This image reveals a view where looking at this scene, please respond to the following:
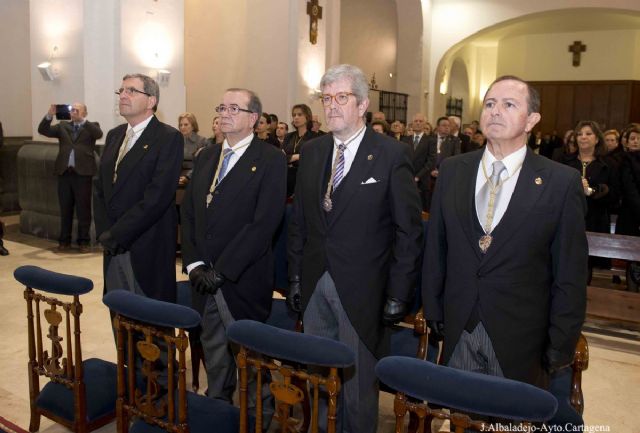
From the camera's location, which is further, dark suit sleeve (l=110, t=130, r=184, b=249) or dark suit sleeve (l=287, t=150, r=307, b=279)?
dark suit sleeve (l=110, t=130, r=184, b=249)

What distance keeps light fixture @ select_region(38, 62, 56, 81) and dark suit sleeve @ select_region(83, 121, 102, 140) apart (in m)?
0.88

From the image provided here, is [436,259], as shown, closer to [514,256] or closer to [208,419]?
[514,256]

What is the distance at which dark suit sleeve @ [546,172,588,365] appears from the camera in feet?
6.33

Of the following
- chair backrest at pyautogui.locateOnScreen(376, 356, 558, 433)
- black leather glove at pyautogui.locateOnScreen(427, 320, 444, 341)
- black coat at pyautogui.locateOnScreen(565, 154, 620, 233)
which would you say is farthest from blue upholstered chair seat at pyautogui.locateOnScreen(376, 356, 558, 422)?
black coat at pyautogui.locateOnScreen(565, 154, 620, 233)

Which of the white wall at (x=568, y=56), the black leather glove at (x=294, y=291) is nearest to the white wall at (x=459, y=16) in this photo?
the white wall at (x=568, y=56)

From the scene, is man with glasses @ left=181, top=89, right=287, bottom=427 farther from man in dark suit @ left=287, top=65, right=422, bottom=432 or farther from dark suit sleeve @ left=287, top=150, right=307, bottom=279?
man in dark suit @ left=287, top=65, right=422, bottom=432

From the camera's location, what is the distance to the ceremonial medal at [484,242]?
6.48 ft

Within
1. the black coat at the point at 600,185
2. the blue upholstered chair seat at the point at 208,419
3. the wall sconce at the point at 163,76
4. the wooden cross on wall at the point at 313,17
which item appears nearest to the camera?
the blue upholstered chair seat at the point at 208,419

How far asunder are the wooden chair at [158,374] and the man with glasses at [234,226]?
1.50ft

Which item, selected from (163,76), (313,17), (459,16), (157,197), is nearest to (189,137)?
(163,76)

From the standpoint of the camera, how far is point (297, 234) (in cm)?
255

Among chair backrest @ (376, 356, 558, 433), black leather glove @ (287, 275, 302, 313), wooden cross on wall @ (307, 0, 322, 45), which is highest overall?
wooden cross on wall @ (307, 0, 322, 45)

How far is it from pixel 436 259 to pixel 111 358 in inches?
91.4

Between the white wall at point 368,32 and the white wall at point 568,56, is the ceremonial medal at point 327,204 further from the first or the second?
the white wall at point 568,56
